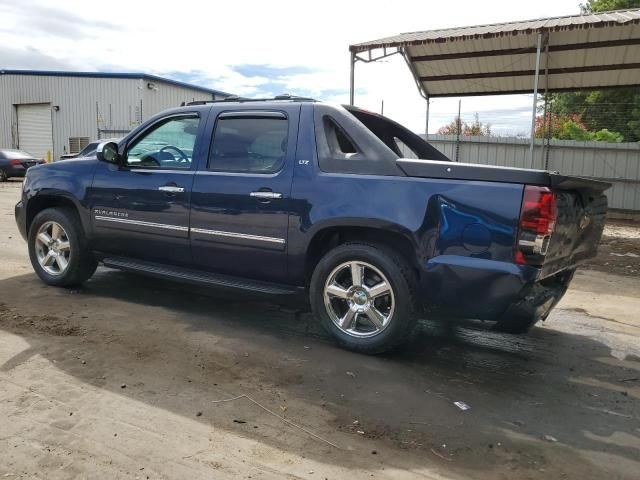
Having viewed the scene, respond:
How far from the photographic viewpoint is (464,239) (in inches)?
146

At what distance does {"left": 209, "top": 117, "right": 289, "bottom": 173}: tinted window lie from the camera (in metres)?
4.57

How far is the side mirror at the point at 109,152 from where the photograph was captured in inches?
207

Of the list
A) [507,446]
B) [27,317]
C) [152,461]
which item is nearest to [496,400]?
[507,446]

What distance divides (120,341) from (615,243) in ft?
29.9

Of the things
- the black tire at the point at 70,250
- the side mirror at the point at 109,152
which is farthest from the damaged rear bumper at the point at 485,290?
the black tire at the point at 70,250

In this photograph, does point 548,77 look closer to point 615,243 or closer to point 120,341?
point 615,243

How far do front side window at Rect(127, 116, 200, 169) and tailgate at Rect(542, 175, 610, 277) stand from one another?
9.96 ft

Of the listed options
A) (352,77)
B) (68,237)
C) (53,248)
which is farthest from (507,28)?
(53,248)

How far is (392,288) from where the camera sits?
4000 mm

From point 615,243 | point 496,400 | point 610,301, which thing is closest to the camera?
point 496,400

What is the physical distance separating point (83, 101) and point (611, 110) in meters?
26.5

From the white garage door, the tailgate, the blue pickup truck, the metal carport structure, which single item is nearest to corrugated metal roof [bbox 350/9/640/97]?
the metal carport structure

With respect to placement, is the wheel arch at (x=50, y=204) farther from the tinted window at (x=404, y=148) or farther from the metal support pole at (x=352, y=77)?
the metal support pole at (x=352, y=77)

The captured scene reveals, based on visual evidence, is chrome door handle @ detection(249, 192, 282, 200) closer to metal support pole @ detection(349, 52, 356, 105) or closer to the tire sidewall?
the tire sidewall
